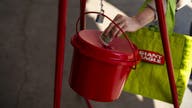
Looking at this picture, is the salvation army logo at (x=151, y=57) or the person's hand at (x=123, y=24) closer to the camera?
the person's hand at (x=123, y=24)

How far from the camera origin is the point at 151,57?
5.80 feet

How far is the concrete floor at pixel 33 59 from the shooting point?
2.44 meters

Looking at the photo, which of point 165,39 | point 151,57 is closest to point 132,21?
point 165,39

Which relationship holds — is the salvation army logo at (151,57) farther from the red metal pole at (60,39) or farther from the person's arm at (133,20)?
the red metal pole at (60,39)

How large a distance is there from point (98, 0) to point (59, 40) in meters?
2.80

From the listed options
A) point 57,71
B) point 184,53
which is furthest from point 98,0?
point 57,71

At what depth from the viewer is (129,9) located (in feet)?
13.5

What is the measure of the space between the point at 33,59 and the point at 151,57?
4.22 feet

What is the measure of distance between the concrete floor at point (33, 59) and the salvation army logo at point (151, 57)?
85cm

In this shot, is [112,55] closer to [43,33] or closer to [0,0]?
[43,33]

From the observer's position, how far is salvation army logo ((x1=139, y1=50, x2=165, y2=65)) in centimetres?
176

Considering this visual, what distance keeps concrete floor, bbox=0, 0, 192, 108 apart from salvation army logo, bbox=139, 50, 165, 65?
850 mm

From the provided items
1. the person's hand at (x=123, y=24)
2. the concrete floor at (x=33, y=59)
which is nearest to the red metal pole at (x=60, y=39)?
the person's hand at (x=123, y=24)

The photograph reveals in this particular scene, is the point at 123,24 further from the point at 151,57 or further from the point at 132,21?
the point at 151,57
